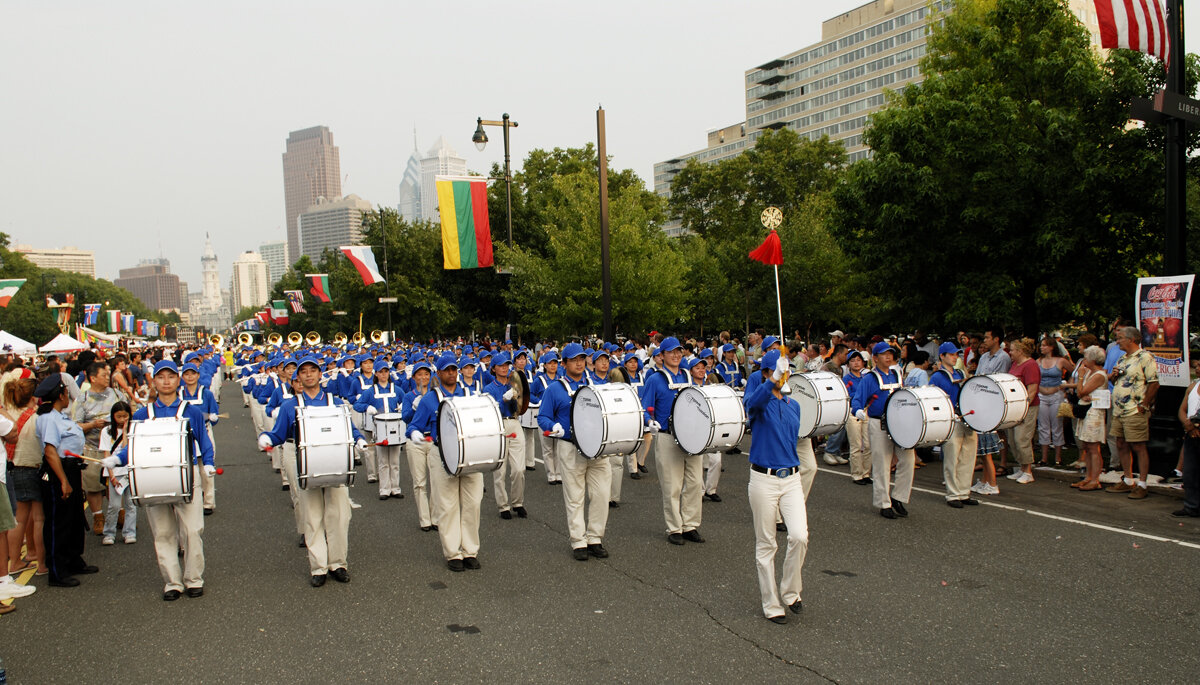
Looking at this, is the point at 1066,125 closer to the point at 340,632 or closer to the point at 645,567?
the point at 645,567

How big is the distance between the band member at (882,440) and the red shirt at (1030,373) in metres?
2.44

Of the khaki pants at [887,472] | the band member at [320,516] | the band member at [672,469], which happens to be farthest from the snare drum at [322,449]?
the khaki pants at [887,472]

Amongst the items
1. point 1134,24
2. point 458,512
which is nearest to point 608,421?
point 458,512

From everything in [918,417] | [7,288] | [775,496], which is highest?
[7,288]

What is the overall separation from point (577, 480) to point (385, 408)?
12.7 ft

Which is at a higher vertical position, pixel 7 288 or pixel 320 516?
pixel 7 288

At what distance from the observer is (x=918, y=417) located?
9047mm

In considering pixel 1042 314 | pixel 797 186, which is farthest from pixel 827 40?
pixel 1042 314

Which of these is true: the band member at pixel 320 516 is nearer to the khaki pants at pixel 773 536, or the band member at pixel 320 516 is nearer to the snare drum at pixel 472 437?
the snare drum at pixel 472 437

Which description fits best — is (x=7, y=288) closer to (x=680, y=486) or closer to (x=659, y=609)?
(x=680, y=486)

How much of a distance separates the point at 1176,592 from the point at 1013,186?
10.6 metres

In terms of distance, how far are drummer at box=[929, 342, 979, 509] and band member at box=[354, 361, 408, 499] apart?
6760 mm

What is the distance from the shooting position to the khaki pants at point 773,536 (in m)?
6.01

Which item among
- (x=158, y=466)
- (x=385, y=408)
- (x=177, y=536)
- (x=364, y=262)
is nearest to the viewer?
(x=158, y=466)
